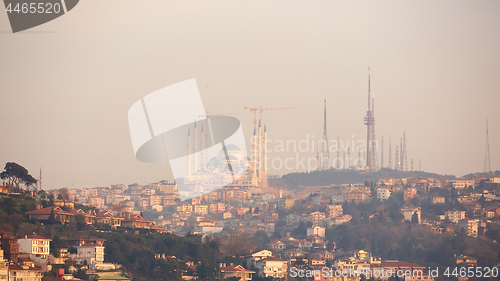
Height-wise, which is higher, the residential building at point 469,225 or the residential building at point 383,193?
the residential building at point 383,193

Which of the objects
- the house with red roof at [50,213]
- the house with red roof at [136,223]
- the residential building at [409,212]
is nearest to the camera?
the house with red roof at [50,213]

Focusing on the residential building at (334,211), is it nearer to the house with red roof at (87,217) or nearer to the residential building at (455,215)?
the residential building at (455,215)

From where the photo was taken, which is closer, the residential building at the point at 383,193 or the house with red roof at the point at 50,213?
the house with red roof at the point at 50,213

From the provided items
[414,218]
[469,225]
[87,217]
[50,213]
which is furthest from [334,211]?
[50,213]

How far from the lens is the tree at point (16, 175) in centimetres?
3584

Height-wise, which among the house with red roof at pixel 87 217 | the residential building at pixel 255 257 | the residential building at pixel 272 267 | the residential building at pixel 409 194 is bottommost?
the residential building at pixel 272 267

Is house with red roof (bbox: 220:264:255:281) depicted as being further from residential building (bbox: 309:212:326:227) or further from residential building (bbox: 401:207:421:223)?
residential building (bbox: 309:212:326:227)

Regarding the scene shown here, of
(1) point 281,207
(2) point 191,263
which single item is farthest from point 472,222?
(2) point 191,263

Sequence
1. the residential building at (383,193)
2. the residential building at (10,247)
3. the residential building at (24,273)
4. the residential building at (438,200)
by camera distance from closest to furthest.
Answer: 1. the residential building at (24,273)
2. the residential building at (10,247)
3. the residential building at (438,200)
4. the residential building at (383,193)

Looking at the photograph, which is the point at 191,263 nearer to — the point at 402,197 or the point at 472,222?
the point at 472,222

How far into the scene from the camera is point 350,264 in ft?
149

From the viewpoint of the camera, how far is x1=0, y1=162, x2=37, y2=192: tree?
1411 inches

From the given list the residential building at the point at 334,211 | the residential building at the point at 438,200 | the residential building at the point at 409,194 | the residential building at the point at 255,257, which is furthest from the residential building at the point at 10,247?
the residential building at the point at 409,194

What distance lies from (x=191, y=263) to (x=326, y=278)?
8.79 metres
